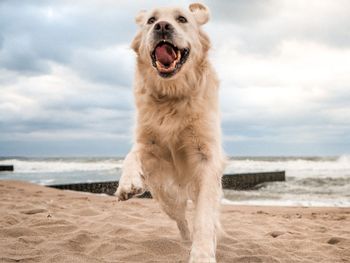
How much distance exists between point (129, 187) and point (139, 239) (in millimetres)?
1332

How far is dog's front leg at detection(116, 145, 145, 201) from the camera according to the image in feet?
10.4

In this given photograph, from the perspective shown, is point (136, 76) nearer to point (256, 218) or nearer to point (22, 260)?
point (22, 260)

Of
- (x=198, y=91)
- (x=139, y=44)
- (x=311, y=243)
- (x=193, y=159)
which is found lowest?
(x=311, y=243)

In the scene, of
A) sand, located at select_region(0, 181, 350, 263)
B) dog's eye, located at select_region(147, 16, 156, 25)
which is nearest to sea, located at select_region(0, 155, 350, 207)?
sand, located at select_region(0, 181, 350, 263)

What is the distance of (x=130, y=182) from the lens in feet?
10.6

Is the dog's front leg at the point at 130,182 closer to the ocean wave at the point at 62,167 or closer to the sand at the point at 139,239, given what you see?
the sand at the point at 139,239

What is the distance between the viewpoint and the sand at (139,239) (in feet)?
12.0

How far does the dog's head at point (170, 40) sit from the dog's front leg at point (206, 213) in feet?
3.03

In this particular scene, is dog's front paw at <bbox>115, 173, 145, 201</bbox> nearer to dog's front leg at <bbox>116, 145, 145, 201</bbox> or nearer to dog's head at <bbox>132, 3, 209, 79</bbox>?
dog's front leg at <bbox>116, 145, 145, 201</bbox>

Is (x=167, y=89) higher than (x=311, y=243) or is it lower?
higher

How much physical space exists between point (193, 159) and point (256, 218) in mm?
3426

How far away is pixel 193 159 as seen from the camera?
381 centimetres

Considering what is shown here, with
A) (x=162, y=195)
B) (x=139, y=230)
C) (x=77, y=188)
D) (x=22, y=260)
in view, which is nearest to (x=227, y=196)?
(x=77, y=188)

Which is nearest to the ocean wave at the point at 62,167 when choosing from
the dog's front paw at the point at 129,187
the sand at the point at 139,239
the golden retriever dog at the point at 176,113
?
the sand at the point at 139,239
